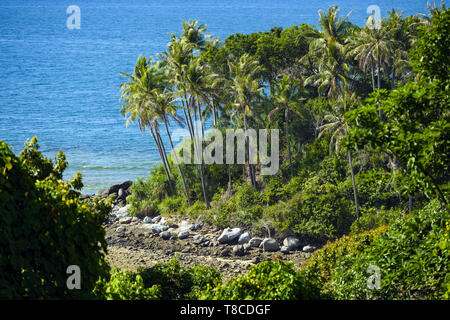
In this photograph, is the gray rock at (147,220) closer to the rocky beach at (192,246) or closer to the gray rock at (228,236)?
the rocky beach at (192,246)

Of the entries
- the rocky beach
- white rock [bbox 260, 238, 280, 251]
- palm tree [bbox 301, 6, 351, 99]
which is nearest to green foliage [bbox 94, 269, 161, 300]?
the rocky beach

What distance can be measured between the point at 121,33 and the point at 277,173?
139 metres

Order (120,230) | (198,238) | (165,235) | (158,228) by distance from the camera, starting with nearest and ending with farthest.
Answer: (198,238) → (165,235) → (158,228) → (120,230)

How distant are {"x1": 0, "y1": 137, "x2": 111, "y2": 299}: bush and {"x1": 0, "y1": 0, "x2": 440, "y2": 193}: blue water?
44.4 m

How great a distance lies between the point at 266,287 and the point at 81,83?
108 m

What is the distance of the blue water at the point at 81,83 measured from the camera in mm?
68125

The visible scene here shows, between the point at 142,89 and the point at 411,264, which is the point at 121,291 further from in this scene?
the point at 142,89

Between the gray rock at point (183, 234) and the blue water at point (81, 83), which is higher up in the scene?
the blue water at point (81, 83)

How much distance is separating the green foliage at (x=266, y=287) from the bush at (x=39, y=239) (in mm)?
3737

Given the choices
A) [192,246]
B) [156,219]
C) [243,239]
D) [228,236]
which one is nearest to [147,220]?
[156,219]

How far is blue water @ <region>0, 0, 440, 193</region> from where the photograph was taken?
6812cm

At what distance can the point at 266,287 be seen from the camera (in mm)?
12891

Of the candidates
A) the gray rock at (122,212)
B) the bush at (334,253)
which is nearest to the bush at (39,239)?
the bush at (334,253)

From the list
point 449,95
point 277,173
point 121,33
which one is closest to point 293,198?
point 277,173
